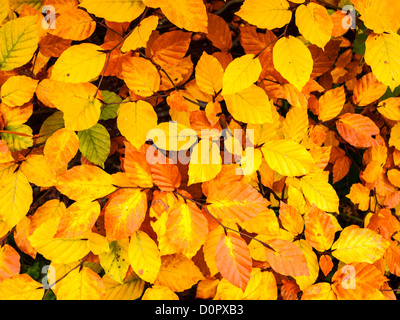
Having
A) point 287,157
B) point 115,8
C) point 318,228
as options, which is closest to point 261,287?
point 318,228

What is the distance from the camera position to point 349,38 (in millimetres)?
1013

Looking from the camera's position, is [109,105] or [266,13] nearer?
[266,13]

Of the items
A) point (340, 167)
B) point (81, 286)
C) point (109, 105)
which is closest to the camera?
point (81, 286)

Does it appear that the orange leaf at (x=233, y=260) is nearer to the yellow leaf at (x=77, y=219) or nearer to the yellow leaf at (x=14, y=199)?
the yellow leaf at (x=77, y=219)

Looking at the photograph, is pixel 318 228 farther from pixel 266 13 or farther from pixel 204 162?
pixel 266 13

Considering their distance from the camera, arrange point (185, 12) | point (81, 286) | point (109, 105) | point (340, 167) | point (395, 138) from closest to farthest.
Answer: point (185, 12)
point (81, 286)
point (109, 105)
point (395, 138)
point (340, 167)

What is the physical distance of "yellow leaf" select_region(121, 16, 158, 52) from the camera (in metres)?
0.52

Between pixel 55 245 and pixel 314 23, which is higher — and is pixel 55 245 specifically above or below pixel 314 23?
below

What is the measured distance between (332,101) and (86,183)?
23.5 inches

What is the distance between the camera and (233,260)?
0.56 meters

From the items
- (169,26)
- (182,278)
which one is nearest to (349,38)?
(169,26)

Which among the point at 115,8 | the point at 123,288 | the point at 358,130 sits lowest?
the point at 123,288

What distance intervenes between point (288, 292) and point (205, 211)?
0.93ft
